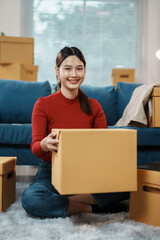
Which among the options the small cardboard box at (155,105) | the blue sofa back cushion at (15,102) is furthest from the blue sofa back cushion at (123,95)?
the blue sofa back cushion at (15,102)

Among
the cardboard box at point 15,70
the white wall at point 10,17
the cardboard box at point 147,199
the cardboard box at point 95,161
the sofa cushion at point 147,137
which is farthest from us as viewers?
the white wall at point 10,17

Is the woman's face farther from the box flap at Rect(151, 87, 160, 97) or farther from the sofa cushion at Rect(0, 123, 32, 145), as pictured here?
the box flap at Rect(151, 87, 160, 97)

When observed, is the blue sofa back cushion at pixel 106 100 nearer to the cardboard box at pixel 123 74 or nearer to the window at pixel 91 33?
the cardboard box at pixel 123 74

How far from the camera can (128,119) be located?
1.91 meters

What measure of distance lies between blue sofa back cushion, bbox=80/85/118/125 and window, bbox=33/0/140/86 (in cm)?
181

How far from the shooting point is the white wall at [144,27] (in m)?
3.93

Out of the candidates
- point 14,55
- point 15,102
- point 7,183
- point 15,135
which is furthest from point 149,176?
point 14,55

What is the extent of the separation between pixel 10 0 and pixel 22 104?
8.15ft

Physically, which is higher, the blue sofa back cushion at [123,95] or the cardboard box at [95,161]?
the blue sofa back cushion at [123,95]

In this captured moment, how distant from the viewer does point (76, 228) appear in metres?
0.96

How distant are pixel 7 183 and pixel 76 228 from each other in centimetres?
44

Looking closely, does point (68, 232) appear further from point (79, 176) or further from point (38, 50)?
point (38, 50)

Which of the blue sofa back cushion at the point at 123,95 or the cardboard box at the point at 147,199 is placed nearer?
the cardboard box at the point at 147,199

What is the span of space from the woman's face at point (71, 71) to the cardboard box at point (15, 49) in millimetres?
1916
